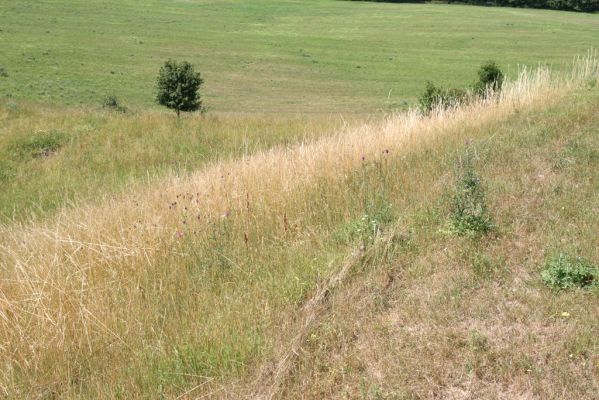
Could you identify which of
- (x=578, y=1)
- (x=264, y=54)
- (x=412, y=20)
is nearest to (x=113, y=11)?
(x=264, y=54)

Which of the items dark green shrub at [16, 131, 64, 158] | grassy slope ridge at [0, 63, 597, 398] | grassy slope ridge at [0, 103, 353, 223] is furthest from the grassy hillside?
grassy slope ridge at [0, 63, 597, 398]

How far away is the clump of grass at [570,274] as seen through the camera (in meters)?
3.58

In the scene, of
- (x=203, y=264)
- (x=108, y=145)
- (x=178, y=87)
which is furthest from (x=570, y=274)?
(x=178, y=87)

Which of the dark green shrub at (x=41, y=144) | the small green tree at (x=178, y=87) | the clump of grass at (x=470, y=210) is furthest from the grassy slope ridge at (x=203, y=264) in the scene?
the small green tree at (x=178, y=87)

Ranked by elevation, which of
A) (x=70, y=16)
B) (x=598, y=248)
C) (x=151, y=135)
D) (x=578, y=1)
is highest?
(x=578, y=1)

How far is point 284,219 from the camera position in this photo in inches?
198

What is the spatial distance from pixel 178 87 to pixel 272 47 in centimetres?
3517

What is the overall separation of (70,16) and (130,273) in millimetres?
66503

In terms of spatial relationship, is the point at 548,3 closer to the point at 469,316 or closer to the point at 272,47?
the point at 272,47

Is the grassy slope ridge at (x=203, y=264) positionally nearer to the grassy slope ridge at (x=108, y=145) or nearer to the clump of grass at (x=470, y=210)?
the clump of grass at (x=470, y=210)

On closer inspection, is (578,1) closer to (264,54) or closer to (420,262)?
(264,54)

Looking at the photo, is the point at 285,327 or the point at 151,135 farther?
the point at 151,135

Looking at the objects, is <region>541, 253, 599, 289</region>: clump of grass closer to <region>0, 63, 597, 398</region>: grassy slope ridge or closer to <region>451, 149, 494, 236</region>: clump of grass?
<region>0, 63, 597, 398</region>: grassy slope ridge

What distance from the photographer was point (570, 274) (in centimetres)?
364
